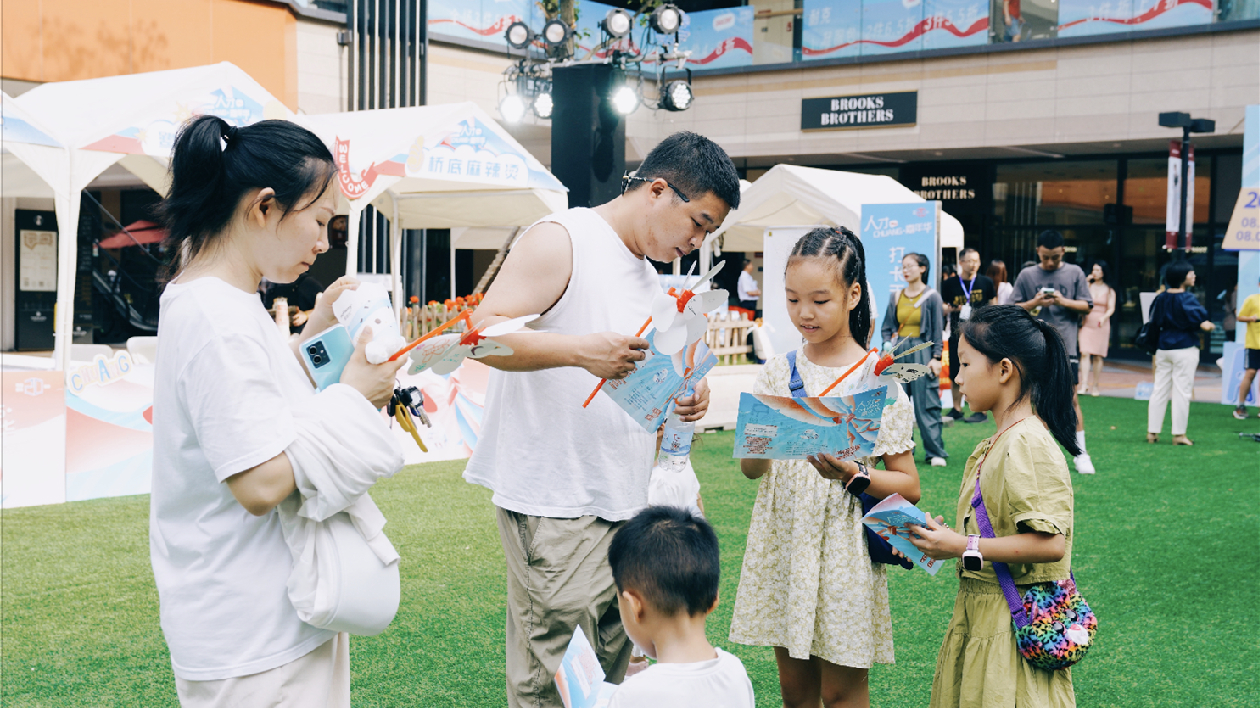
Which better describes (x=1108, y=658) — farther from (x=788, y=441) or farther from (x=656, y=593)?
(x=656, y=593)

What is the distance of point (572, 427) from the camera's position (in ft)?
7.07

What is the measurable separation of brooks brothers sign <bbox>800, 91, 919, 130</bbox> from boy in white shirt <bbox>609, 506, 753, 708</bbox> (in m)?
17.4

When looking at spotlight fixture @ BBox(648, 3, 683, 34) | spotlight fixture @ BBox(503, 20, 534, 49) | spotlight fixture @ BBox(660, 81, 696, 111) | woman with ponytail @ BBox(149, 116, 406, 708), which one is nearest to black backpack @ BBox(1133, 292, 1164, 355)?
spotlight fixture @ BBox(648, 3, 683, 34)

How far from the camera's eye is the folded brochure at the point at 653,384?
1.96 m

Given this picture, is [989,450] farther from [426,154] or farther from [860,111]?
[860,111]

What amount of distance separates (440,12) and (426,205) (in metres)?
6.09

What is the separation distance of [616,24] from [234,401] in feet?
31.2

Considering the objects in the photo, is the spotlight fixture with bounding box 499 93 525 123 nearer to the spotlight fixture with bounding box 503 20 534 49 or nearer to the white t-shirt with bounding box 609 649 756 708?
the spotlight fixture with bounding box 503 20 534 49

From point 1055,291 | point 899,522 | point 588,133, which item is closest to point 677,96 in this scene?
point 588,133

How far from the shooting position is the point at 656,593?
173 centimetres

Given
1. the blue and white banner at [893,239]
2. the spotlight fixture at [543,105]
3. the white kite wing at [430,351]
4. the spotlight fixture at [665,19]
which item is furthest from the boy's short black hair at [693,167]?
the spotlight fixture at [543,105]

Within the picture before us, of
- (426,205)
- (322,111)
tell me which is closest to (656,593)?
(426,205)

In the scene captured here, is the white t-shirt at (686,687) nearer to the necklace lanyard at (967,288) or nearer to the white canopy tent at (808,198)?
the white canopy tent at (808,198)

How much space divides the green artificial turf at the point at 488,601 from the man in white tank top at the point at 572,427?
1494 mm
